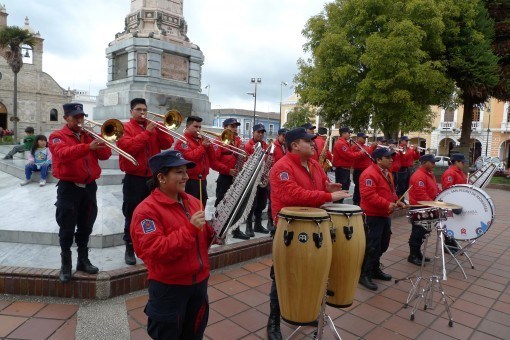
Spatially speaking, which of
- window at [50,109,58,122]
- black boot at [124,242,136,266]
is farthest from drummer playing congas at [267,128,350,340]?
window at [50,109,58,122]

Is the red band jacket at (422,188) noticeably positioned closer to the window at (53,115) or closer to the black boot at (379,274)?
the black boot at (379,274)

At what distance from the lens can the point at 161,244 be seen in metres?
2.26

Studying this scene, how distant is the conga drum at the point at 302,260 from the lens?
9.91ft

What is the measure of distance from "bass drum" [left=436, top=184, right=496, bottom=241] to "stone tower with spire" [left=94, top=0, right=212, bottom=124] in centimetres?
749

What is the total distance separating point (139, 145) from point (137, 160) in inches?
8.9

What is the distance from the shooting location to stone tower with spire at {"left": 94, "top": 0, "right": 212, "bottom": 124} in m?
10.0

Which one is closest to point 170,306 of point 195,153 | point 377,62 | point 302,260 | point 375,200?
point 302,260

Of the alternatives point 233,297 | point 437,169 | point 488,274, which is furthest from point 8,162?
point 437,169

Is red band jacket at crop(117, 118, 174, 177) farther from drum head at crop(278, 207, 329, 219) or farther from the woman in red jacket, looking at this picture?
drum head at crop(278, 207, 329, 219)

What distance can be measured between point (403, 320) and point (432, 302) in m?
0.63

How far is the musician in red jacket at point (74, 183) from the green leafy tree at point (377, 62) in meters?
12.5

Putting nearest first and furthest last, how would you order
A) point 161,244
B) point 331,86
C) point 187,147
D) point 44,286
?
point 161,244 → point 44,286 → point 187,147 → point 331,86

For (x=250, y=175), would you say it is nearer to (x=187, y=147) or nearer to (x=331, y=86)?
(x=187, y=147)

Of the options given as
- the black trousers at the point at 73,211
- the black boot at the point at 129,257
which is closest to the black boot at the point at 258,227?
the black boot at the point at 129,257
